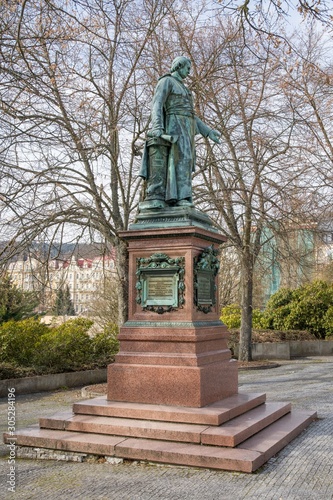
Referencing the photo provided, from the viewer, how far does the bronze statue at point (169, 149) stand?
8.05 meters

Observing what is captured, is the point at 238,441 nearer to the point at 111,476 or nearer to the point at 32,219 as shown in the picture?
the point at 111,476

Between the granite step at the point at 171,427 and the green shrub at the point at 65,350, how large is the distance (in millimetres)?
6095

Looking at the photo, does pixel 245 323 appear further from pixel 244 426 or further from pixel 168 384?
pixel 244 426

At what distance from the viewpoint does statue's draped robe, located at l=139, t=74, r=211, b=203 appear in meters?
8.07

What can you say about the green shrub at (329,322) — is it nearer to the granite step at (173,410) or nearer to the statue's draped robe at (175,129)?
the statue's draped robe at (175,129)

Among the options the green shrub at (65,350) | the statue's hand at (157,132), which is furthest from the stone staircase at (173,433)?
the green shrub at (65,350)

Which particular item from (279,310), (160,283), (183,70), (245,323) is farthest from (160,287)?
(279,310)

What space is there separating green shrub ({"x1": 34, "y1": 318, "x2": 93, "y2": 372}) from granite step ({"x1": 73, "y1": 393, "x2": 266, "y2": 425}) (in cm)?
615

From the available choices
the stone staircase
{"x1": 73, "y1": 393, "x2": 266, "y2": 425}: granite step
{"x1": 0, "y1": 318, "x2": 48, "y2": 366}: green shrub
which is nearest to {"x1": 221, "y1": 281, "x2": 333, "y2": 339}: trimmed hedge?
{"x1": 0, "y1": 318, "x2": 48, "y2": 366}: green shrub

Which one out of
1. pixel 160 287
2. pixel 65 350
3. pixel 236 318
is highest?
pixel 160 287

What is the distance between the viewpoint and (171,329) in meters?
7.36

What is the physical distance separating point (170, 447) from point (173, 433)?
0.21 meters

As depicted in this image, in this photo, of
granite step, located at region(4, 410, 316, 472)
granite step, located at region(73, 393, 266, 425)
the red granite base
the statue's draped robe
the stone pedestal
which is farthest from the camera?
the statue's draped robe

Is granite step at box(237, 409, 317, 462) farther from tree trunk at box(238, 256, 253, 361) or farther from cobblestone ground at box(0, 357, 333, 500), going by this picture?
tree trunk at box(238, 256, 253, 361)
